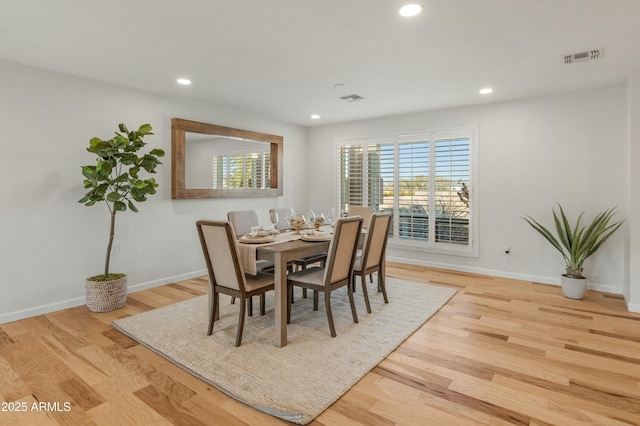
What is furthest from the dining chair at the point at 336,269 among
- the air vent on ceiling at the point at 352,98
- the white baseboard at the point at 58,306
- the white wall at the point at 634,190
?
the white wall at the point at 634,190

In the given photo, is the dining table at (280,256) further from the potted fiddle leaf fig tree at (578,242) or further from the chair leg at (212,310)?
the potted fiddle leaf fig tree at (578,242)

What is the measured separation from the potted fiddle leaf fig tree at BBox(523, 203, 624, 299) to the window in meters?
1.12

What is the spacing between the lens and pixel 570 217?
4363mm

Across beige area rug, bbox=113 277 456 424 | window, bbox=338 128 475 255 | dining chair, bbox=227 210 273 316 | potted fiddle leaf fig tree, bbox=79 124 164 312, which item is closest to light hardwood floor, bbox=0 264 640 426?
beige area rug, bbox=113 277 456 424

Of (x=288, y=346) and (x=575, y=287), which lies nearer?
(x=288, y=346)

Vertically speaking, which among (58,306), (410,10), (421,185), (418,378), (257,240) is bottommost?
(418,378)

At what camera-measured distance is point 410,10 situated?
2291 millimetres

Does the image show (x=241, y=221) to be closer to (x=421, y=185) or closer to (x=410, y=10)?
(x=410, y=10)

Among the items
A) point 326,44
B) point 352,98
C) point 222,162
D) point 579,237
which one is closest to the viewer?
point 326,44

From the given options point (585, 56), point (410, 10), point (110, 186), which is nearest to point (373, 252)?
point (410, 10)

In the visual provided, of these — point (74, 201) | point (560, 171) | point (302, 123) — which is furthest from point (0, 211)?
point (560, 171)

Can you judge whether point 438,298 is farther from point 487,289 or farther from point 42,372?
point 42,372

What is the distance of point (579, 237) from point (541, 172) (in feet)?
3.35

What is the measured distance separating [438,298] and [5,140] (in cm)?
457
